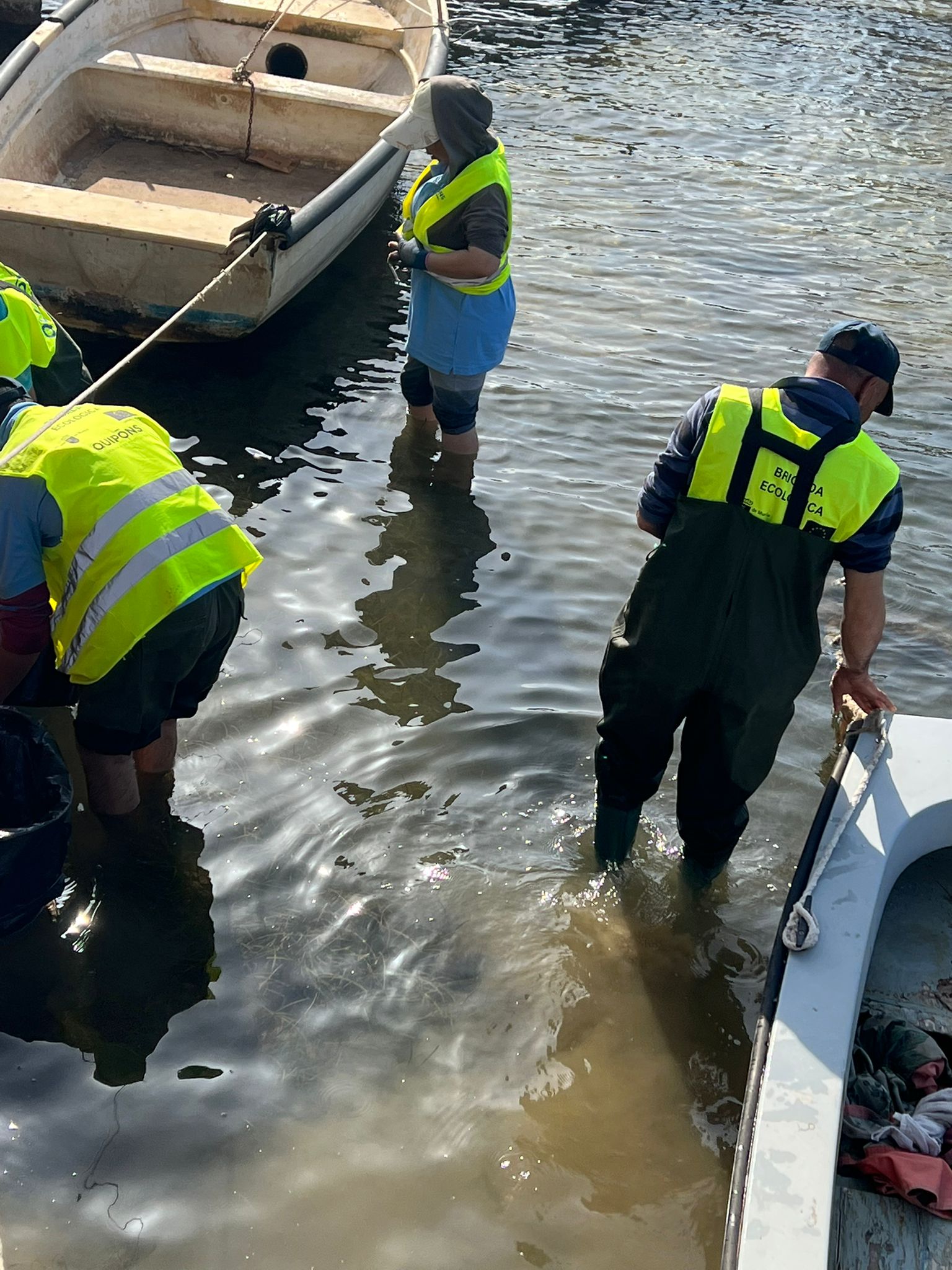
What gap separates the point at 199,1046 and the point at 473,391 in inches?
136

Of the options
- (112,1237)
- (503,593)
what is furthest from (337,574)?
(112,1237)

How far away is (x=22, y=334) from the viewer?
3852mm

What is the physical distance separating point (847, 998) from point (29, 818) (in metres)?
2.43

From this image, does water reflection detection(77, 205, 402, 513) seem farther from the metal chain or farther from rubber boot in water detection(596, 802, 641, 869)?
rubber boot in water detection(596, 802, 641, 869)

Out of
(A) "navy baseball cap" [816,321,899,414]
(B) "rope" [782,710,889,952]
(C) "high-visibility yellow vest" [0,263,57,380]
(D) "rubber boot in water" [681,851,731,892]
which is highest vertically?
(A) "navy baseball cap" [816,321,899,414]

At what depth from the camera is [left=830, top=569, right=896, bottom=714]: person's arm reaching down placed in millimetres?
3225

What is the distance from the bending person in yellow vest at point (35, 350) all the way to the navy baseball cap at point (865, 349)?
254 cm

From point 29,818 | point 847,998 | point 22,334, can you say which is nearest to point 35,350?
point 22,334

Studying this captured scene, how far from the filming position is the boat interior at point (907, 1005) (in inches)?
99.2

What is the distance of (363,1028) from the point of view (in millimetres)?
3389

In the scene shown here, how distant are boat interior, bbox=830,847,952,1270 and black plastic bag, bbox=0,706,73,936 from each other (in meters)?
2.18

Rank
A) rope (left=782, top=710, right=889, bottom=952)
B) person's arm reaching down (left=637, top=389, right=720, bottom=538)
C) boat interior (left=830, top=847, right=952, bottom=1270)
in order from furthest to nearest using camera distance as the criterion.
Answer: person's arm reaching down (left=637, top=389, right=720, bottom=538) → rope (left=782, top=710, right=889, bottom=952) → boat interior (left=830, top=847, right=952, bottom=1270)

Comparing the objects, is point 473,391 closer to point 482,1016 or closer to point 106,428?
point 106,428

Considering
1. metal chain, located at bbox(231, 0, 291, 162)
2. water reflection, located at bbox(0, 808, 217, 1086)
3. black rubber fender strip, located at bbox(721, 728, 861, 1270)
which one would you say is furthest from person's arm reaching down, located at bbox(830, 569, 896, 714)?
metal chain, located at bbox(231, 0, 291, 162)
